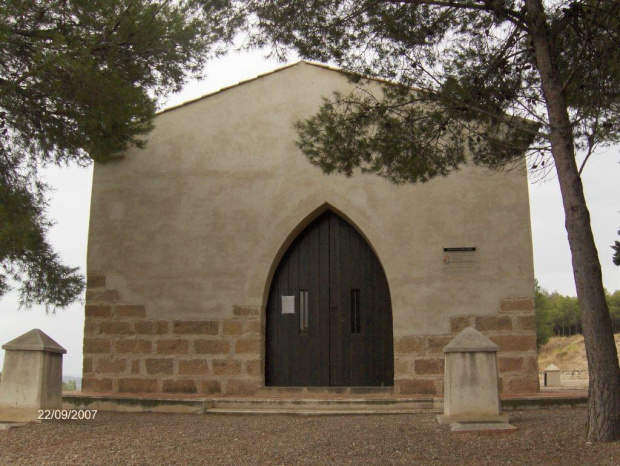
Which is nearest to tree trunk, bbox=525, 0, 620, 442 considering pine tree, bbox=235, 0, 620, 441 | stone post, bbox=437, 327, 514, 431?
pine tree, bbox=235, 0, 620, 441

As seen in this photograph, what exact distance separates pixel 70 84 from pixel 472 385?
5360 mm

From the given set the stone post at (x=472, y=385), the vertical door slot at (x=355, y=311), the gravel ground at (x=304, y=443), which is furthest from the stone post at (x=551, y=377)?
the stone post at (x=472, y=385)

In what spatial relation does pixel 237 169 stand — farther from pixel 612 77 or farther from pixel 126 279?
pixel 612 77

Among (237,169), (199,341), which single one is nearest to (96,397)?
(199,341)

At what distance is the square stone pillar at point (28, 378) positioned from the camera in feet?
22.4

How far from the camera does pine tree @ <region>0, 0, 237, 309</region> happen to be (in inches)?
271

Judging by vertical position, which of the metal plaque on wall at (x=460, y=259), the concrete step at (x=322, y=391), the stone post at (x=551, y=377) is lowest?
the stone post at (x=551, y=377)

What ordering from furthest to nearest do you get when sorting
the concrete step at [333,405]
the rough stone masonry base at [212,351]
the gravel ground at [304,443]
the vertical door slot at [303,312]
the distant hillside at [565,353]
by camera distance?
1. the distant hillside at [565,353]
2. the vertical door slot at [303,312]
3. the rough stone masonry base at [212,351]
4. the concrete step at [333,405]
5. the gravel ground at [304,443]

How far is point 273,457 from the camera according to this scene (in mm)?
5234

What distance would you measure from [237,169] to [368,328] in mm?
3103

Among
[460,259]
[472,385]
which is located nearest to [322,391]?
[460,259]

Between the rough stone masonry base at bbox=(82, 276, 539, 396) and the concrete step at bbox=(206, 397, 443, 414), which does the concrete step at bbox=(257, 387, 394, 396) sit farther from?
the concrete step at bbox=(206, 397, 443, 414)

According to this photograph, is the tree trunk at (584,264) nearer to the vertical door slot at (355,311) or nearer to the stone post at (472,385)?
the stone post at (472,385)

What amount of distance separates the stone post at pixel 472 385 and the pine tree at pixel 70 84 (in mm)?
4007
